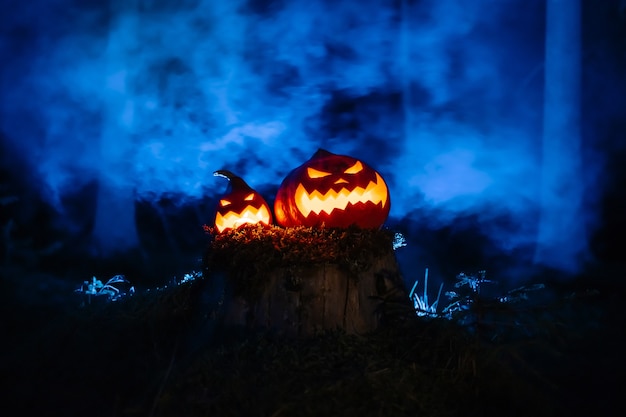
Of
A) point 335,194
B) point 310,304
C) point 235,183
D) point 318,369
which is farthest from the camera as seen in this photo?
point 235,183

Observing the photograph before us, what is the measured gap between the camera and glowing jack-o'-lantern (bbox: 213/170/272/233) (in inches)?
186

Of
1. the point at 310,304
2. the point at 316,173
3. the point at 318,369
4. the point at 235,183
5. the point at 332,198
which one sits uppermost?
the point at 235,183

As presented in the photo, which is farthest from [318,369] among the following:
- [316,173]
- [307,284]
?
[316,173]

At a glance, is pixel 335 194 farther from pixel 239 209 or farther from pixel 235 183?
pixel 235 183

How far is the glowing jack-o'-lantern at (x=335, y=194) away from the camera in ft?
13.8

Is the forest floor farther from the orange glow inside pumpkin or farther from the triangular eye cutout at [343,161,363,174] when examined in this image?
the triangular eye cutout at [343,161,363,174]

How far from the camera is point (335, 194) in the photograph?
417 cm

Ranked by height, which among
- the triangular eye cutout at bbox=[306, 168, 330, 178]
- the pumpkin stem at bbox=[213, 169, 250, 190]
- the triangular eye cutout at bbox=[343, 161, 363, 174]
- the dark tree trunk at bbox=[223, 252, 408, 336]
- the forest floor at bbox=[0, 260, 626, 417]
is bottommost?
the forest floor at bbox=[0, 260, 626, 417]

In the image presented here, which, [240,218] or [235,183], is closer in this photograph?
[240,218]

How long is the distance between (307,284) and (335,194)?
97cm

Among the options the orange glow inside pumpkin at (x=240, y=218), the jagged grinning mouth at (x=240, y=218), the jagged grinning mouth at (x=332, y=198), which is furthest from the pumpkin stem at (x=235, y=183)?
the jagged grinning mouth at (x=332, y=198)

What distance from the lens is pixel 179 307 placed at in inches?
182

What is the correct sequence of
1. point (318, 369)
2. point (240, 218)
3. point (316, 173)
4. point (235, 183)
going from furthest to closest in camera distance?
point (235, 183), point (240, 218), point (316, 173), point (318, 369)

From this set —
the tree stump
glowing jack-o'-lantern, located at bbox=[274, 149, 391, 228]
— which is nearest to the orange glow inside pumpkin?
glowing jack-o'-lantern, located at bbox=[274, 149, 391, 228]
